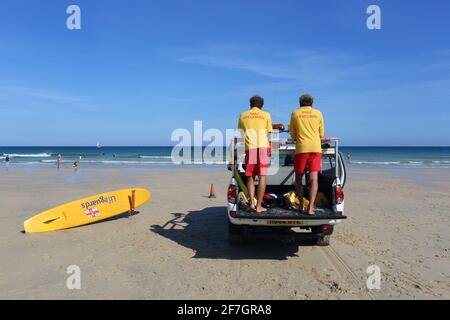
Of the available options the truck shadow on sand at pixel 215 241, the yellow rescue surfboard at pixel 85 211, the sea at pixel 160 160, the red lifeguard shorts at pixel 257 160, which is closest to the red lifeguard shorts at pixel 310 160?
the red lifeguard shorts at pixel 257 160

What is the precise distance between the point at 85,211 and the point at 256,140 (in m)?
5.06

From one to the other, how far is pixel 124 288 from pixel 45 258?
2.20m

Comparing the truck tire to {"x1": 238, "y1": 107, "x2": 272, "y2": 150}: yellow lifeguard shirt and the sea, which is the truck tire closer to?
{"x1": 238, "y1": 107, "x2": 272, "y2": 150}: yellow lifeguard shirt

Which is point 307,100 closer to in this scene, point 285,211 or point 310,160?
point 310,160

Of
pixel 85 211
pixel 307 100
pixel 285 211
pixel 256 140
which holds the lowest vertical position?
pixel 85 211

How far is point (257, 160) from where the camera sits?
20.7 ft

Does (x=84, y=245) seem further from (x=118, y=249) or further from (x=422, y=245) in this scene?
(x=422, y=245)

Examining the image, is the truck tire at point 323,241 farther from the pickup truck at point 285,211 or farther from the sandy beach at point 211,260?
the sandy beach at point 211,260

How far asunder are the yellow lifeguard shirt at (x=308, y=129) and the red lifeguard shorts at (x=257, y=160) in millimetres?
566


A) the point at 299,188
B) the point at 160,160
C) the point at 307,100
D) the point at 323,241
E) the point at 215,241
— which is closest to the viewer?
the point at 307,100

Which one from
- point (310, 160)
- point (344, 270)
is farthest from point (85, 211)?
point (344, 270)

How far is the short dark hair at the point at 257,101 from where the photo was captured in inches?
254
